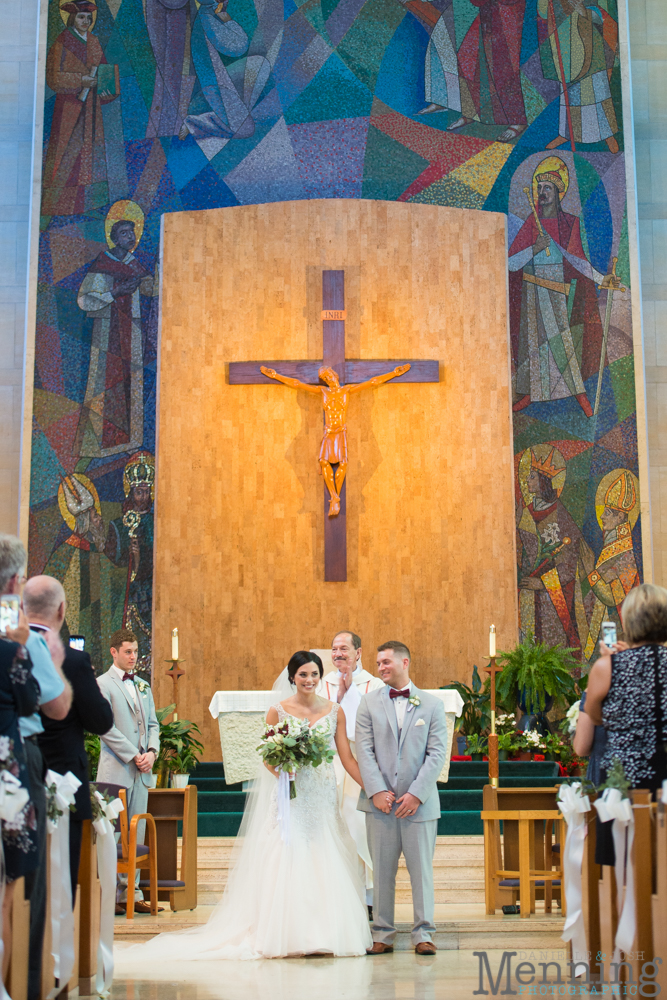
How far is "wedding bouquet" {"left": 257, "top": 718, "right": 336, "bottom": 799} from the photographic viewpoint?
18.0 feet

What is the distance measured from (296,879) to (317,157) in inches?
336

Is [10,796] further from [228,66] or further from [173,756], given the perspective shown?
[228,66]

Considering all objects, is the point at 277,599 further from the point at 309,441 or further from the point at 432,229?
the point at 432,229

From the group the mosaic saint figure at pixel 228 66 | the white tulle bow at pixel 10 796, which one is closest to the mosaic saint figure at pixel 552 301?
the mosaic saint figure at pixel 228 66

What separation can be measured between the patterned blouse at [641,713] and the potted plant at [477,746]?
18.2 feet

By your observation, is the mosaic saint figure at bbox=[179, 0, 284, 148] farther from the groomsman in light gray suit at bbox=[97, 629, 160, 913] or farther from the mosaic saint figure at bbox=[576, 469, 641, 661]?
the groomsman in light gray suit at bbox=[97, 629, 160, 913]

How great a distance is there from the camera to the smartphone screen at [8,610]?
3.19 meters

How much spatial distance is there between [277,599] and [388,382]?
90.6 inches

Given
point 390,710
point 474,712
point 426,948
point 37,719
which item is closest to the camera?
point 37,719

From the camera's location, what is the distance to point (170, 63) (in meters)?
12.0

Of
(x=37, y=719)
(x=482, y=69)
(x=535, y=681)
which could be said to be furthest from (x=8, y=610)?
(x=482, y=69)

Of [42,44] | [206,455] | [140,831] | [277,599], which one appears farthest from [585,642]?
[42,44]

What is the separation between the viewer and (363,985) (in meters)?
4.41

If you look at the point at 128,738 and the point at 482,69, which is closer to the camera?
the point at 128,738
